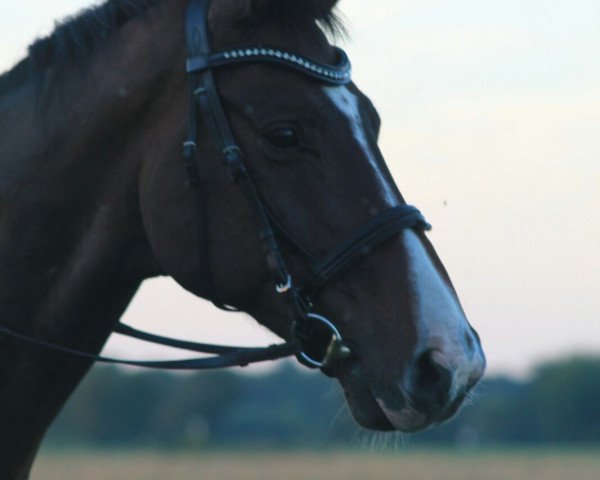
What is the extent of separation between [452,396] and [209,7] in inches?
68.3

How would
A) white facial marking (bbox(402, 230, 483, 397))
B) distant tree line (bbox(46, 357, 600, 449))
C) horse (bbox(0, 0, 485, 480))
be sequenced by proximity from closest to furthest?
white facial marking (bbox(402, 230, 483, 397)) → horse (bbox(0, 0, 485, 480)) → distant tree line (bbox(46, 357, 600, 449))

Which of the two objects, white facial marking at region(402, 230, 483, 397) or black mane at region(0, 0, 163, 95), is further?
black mane at region(0, 0, 163, 95)

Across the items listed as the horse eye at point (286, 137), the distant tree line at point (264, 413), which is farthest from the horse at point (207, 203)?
the distant tree line at point (264, 413)

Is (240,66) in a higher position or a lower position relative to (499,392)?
higher

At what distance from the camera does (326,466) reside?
108 ft

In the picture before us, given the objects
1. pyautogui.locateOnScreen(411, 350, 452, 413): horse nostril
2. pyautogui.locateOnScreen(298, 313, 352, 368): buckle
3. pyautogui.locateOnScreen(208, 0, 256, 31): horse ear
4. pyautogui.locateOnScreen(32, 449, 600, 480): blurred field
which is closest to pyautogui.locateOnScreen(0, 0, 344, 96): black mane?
pyautogui.locateOnScreen(208, 0, 256, 31): horse ear

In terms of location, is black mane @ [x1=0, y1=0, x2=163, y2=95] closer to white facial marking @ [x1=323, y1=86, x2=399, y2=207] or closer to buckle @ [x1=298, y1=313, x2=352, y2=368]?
white facial marking @ [x1=323, y1=86, x2=399, y2=207]

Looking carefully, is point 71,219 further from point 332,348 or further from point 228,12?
point 332,348

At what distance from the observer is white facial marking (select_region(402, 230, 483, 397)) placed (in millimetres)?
3763

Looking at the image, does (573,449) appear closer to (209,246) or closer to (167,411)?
(167,411)

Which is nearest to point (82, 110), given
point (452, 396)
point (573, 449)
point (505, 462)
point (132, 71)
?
point (132, 71)

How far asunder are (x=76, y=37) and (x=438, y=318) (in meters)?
1.85

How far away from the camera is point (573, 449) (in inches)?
1571

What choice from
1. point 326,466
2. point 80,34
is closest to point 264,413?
point 326,466
